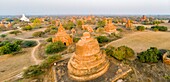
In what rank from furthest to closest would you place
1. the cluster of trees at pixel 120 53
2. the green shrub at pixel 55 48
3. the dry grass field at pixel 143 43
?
the dry grass field at pixel 143 43 → the green shrub at pixel 55 48 → the cluster of trees at pixel 120 53

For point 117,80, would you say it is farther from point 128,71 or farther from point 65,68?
point 65,68

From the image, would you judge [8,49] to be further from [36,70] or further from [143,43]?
[143,43]

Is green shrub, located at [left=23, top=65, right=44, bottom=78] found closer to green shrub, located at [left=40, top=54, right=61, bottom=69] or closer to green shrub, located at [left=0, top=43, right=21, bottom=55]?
green shrub, located at [left=40, top=54, right=61, bottom=69]

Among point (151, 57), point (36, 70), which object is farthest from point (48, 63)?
point (151, 57)

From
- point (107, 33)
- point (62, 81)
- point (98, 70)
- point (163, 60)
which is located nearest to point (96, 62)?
point (98, 70)

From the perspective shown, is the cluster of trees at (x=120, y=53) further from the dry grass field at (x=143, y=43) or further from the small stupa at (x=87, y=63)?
the dry grass field at (x=143, y=43)

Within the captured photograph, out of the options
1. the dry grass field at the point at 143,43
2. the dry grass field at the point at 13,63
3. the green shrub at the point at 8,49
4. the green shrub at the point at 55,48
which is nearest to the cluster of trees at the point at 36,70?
the dry grass field at the point at 13,63

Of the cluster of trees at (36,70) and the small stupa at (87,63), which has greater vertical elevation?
the small stupa at (87,63)
